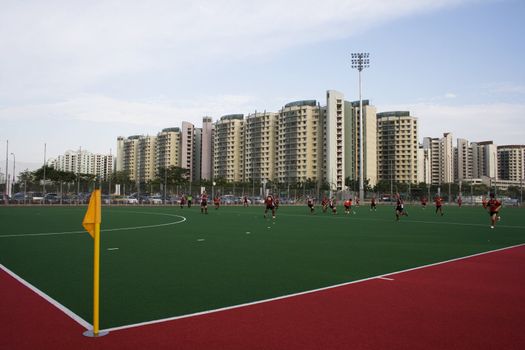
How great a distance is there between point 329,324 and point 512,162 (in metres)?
217

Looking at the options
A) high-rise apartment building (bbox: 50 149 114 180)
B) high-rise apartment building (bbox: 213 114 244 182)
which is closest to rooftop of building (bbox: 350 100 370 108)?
high-rise apartment building (bbox: 213 114 244 182)

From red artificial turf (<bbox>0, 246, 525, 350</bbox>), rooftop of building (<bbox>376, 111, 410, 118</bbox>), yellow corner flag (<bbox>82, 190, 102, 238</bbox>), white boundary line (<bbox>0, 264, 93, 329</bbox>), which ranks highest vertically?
rooftop of building (<bbox>376, 111, 410, 118</bbox>)

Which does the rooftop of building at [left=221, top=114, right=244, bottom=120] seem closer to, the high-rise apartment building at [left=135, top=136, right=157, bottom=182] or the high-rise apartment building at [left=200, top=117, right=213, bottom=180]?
the high-rise apartment building at [left=200, top=117, right=213, bottom=180]

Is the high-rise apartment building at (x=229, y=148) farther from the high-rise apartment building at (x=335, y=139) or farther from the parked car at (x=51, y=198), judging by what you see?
the parked car at (x=51, y=198)

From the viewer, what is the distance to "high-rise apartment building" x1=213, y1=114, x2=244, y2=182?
15100 cm

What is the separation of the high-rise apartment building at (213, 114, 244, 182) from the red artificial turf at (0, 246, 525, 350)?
5621 inches

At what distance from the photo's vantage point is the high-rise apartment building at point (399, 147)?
143 m

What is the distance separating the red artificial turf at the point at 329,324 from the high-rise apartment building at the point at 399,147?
141 m

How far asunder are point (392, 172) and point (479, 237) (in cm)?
13200

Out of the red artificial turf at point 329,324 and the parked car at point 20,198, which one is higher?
the parked car at point 20,198

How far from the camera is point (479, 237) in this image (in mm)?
17203

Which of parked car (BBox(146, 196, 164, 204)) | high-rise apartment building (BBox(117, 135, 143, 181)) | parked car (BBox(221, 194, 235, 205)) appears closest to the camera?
parked car (BBox(146, 196, 164, 204))

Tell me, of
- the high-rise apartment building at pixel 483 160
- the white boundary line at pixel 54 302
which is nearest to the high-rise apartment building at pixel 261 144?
the high-rise apartment building at pixel 483 160

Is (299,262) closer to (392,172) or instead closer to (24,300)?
(24,300)
